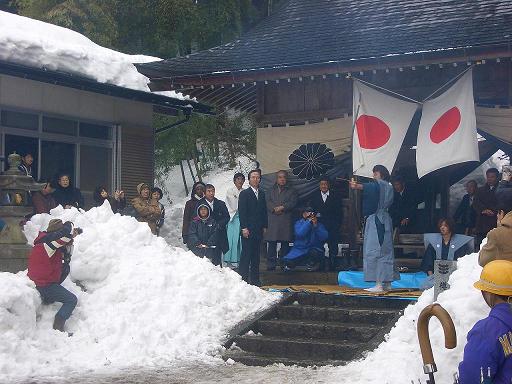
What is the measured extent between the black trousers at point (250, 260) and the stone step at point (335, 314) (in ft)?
4.38

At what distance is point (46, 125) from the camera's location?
14.7 m

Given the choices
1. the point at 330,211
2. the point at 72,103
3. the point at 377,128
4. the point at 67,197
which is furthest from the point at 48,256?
the point at 72,103

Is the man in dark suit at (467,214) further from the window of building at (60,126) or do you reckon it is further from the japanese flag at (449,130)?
the window of building at (60,126)

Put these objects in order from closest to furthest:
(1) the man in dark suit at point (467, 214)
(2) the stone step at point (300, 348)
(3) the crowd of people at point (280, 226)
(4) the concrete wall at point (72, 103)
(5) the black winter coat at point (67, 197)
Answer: (2) the stone step at point (300, 348), (3) the crowd of people at point (280, 226), (1) the man in dark suit at point (467, 214), (5) the black winter coat at point (67, 197), (4) the concrete wall at point (72, 103)

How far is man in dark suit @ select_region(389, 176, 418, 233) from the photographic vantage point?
42.3ft

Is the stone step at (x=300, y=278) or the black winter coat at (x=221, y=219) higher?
the black winter coat at (x=221, y=219)

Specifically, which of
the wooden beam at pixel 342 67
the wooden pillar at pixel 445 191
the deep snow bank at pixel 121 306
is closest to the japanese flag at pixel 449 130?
the wooden beam at pixel 342 67

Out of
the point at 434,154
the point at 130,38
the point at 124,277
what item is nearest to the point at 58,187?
the point at 124,277

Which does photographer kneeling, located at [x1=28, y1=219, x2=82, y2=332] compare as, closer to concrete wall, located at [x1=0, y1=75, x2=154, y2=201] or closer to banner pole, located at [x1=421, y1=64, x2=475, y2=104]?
concrete wall, located at [x1=0, y1=75, x2=154, y2=201]

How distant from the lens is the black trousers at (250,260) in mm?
11508

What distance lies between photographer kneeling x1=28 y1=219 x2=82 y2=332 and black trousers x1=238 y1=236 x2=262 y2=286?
3.05 m

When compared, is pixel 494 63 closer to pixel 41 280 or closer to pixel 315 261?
pixel 315 261

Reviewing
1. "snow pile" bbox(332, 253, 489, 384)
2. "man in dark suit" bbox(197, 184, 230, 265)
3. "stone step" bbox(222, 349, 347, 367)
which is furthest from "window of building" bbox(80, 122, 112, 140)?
"snow pile" bbox(332, 253, 489, 384)

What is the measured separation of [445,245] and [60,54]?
24.1 feet
